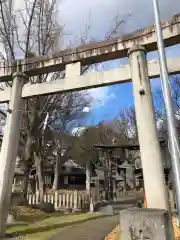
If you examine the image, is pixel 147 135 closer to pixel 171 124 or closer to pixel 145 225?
pixel 171 124

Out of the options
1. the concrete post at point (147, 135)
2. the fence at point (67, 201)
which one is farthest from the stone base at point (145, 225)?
the fence at point (67, 201)

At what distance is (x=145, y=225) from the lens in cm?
482

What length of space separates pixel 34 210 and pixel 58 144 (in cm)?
1511

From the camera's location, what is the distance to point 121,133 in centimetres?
3319

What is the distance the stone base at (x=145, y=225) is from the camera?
4746mm

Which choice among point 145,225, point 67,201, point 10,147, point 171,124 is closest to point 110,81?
point 10,147

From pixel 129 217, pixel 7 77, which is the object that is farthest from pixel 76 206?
pixel 129 217

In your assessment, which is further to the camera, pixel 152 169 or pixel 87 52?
pixel 87 52

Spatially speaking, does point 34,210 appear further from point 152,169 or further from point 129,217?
point 129,217

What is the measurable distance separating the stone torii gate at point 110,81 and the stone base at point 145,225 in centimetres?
160

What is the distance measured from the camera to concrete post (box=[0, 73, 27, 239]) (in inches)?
316

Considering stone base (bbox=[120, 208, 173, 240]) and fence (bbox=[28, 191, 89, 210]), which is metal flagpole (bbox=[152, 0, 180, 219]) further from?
fence (bbox=[28, 191, 89, 210])

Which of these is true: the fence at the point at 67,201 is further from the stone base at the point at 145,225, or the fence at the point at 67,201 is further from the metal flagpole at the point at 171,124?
the metal flagpole at the point at 171,124

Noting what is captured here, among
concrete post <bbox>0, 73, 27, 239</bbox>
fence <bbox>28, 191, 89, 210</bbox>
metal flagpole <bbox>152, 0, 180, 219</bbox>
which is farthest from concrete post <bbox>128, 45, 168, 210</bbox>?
fence <bbox>28, 191, 89, 210</bbox>
